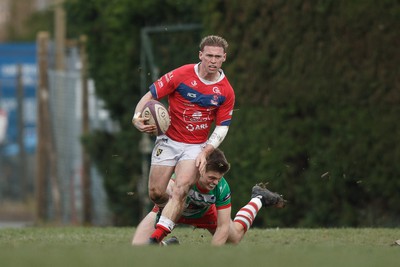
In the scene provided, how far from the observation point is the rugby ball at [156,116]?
12.2 meters

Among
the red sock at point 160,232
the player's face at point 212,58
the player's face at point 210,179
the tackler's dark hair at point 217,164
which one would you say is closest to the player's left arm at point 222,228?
the player's face at point 210,179

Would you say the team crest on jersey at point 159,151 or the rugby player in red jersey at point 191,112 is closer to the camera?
the rugby player in red jersey at point 191,112

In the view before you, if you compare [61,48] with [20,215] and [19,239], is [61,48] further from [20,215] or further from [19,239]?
[19,239]

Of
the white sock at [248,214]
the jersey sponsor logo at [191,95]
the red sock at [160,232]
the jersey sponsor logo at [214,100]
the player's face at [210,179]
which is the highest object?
the jersey sponsor logo at [191,95]

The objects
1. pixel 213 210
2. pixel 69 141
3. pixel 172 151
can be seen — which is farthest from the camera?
pixel 69 141

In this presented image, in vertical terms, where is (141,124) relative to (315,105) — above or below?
above

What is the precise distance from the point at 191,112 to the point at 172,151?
1.48 feet

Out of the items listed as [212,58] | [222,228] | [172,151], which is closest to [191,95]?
[212,58]

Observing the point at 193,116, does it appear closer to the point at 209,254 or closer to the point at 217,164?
the point at 217,164

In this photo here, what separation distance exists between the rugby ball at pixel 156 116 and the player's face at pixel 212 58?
655mm

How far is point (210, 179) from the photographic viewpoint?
12148mm

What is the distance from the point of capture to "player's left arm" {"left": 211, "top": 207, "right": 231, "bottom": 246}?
1223 cm

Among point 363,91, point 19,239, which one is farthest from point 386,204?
point 19,239

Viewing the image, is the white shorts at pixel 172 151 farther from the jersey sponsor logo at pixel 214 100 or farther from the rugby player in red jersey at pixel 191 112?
the jersey sponsor logo at pixel 214 100
